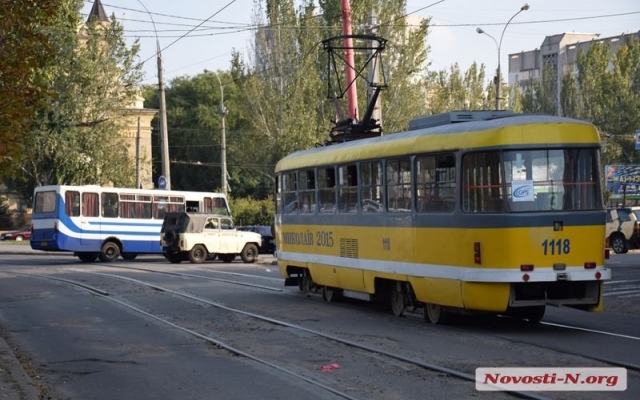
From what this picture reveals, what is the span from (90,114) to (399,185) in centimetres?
3876

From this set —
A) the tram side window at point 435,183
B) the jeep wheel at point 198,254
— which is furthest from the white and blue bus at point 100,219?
the tram side window at point 435,183

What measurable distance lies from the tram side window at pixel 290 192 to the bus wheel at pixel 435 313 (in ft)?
20.3

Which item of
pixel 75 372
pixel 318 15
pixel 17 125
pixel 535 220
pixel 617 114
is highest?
pixel 318 15

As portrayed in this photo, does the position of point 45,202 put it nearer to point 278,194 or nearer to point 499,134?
point 278,194

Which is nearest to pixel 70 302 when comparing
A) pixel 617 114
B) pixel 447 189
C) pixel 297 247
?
pixel 297 247

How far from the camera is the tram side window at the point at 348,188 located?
62.4 feet

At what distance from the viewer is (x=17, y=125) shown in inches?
482

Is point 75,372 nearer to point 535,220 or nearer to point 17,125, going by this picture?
point 17,125

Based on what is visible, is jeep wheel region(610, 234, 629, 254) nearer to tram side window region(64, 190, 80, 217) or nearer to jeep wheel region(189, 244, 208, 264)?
jeep wheel region(189, 244, 208, 264)

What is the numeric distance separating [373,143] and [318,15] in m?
41.1

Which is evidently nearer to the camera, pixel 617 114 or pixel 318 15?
pixel 318 15

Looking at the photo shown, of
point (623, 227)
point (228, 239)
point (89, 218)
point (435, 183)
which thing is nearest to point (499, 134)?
point (435, 183)

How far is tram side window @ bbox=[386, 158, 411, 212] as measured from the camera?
55.4ft

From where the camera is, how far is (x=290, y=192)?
74.9 ft
